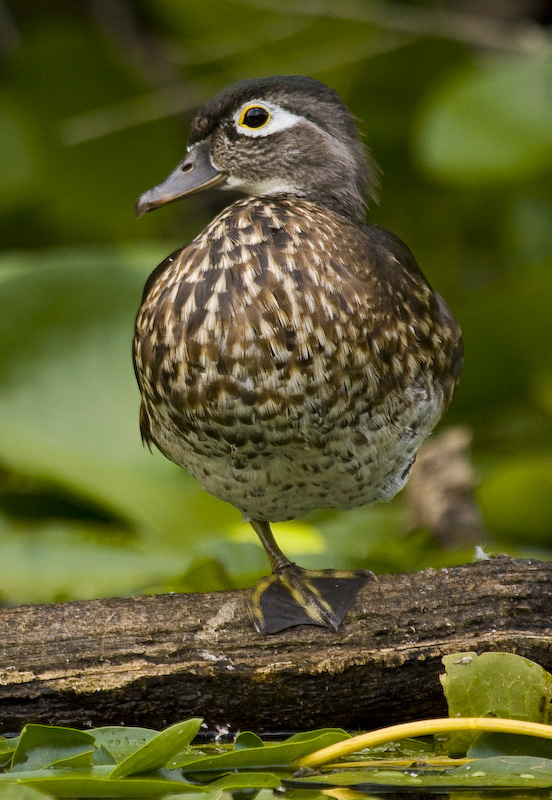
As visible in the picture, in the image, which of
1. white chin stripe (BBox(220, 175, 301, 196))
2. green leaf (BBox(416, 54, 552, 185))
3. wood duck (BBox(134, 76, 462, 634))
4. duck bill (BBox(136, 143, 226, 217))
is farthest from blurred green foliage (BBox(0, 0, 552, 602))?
duck bill (BBox(136, 143, 226, 217))

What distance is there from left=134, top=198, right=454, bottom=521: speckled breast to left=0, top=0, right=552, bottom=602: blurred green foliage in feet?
1.40

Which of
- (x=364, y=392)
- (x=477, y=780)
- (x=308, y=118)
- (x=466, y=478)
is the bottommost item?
(x=477, y=780)

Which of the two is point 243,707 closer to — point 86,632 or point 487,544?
point 86,632

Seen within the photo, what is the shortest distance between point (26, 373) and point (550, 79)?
8.23ft

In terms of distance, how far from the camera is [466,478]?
374 cm

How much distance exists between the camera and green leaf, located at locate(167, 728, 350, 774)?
6.56 ft

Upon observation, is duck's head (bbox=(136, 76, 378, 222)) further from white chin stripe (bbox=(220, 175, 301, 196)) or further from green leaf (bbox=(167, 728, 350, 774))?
green leaf (bbox=(167, 728, 350, 774))

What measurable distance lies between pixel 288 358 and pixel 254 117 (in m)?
0.75

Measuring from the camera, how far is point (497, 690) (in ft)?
Answer: 7.20

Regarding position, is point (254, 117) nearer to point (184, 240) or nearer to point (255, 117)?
point (255, 117)

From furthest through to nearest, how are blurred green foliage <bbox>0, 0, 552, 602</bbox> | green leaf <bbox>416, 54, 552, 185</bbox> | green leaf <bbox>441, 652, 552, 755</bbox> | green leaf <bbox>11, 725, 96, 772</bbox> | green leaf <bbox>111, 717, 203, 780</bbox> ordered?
green leaf <bbox>416, 54, 552, 185</bbox>
blurred green foliage <bbox>0, 0, 552, 602</bbox>
green leaf <bbox>441, 652, 552, 755</bbox>
green leaf <bbox>11, 725, 96, 772</bbox>
green leaf <bbox>111, 717, 203, 780</bbox>

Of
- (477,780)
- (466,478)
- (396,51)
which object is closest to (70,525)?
(466,478)

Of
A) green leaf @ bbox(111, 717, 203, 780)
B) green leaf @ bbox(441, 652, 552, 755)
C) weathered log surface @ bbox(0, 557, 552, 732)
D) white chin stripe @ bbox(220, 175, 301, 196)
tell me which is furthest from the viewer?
white chin stripe @ bbox(220, 175, 301, 196)

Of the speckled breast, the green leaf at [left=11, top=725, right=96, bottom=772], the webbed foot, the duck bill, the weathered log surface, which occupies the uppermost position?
the duck bill
